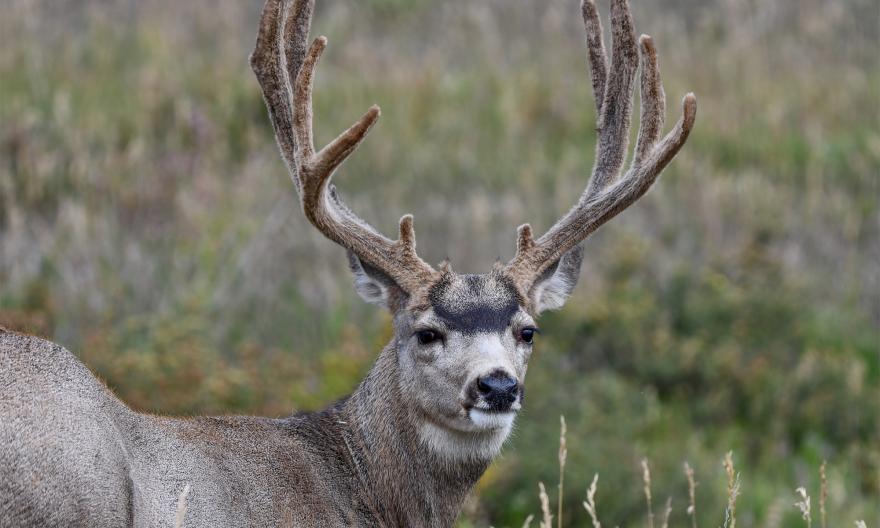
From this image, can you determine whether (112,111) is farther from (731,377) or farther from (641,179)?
(641,179)

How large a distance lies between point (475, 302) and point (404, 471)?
31.6 inches

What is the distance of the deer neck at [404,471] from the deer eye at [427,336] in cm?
23

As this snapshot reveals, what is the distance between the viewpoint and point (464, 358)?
6500 millimetres

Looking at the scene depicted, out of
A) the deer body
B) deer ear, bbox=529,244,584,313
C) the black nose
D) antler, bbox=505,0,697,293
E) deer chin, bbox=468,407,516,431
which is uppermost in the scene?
antler, bbox=505,0,697,293

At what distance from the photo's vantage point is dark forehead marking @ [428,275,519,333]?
6633 mm

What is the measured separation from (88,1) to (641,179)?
1316 cm

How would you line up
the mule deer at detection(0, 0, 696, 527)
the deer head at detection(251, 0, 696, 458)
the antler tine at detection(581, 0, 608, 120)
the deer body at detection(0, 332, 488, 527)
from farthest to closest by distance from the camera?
1. the antler tine at detection(581, 0, 608, 120)
2. the deer head at detection(251, 0, 696, 458)
3. the mule deer at detection(0, 0, 696, 527)
4. the deer body at detection(0, 332, 488, 527)

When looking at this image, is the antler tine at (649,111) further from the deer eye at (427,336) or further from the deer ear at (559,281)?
the deer eye at (427,336)

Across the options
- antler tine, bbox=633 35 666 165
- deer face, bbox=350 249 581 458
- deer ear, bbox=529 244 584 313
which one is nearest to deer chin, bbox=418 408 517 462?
deer face, bbox=350 249 581 458

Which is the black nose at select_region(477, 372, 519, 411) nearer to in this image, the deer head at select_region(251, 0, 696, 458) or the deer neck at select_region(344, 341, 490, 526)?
the deer head at select_region(251, 0, 696, 458)

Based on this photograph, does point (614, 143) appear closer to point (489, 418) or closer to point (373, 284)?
point (373, 284)

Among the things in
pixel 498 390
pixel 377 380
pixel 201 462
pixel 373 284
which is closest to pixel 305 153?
pixel 373 284

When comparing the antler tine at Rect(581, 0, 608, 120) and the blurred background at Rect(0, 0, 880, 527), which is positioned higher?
the antler tine at Rect(581, 0, 608, 120)

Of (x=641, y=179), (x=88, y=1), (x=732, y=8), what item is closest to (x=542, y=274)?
(x=641, y=179)
